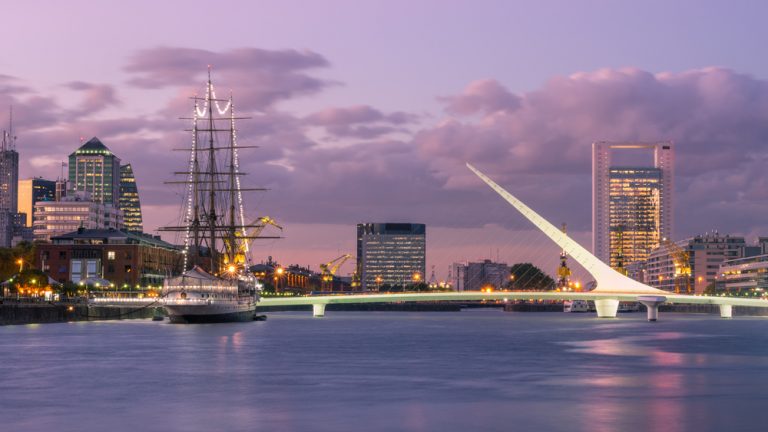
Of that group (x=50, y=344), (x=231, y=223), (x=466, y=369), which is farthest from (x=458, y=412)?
(x=231, y=223)

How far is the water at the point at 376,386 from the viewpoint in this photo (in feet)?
110

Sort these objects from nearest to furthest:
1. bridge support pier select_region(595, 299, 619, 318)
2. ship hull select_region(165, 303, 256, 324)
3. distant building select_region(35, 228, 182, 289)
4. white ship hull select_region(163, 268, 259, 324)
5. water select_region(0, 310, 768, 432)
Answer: water select_region(0, 310, 768, 432)
ship hull select_region(165, 303, 256, 324)
white ship hull select_region(163, 268, 259, 324)
bridge support pier select_region(595, 299, 619, 318)
distant building select_region(35, 228, 182, 289)

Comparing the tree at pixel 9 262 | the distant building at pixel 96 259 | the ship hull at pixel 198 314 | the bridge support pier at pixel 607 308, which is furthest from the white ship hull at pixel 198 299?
the distant building at pixel 96 259

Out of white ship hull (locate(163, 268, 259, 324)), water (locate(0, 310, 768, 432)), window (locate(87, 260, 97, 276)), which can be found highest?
window (locate(87, 260, 97, 276))

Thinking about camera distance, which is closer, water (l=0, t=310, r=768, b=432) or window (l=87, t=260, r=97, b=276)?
water (l=0, t=310, r=768, b=432)

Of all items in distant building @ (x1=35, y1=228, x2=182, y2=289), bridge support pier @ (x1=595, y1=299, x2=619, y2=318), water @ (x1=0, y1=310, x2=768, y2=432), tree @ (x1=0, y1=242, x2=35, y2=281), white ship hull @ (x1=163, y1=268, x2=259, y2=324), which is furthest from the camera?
distant building @ (x1=35, y1=228, x2=182, y2=289)

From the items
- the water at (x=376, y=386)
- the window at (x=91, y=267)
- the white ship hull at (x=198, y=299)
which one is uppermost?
the window at (x=91, y=267)

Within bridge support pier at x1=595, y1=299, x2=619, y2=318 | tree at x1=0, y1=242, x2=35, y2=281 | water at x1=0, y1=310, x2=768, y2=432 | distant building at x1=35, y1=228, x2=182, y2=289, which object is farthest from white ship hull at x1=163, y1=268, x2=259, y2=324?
distant building at x1=35, y1=228, x2=182, y2=289

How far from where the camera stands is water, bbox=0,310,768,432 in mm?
33562

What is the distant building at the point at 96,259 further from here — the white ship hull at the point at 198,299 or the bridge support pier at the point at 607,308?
the bridge support pier at the point at 607,308

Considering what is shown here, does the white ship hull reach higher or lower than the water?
higher

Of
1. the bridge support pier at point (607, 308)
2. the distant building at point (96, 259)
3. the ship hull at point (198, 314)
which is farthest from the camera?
the distant building at point (96, 259)

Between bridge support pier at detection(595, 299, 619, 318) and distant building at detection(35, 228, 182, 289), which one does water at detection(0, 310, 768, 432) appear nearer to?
bridge support pier at detection(595, 299, 619, 318)

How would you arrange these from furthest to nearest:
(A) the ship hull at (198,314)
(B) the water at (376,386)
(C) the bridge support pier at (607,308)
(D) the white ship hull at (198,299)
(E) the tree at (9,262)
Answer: (C) the bridge support pier at (607,308)
(E) the tree at (9,262)
(D) the white ship hull at (198,299)
(A) the ship hull at (198,314)
(B) the water at (376,386)
